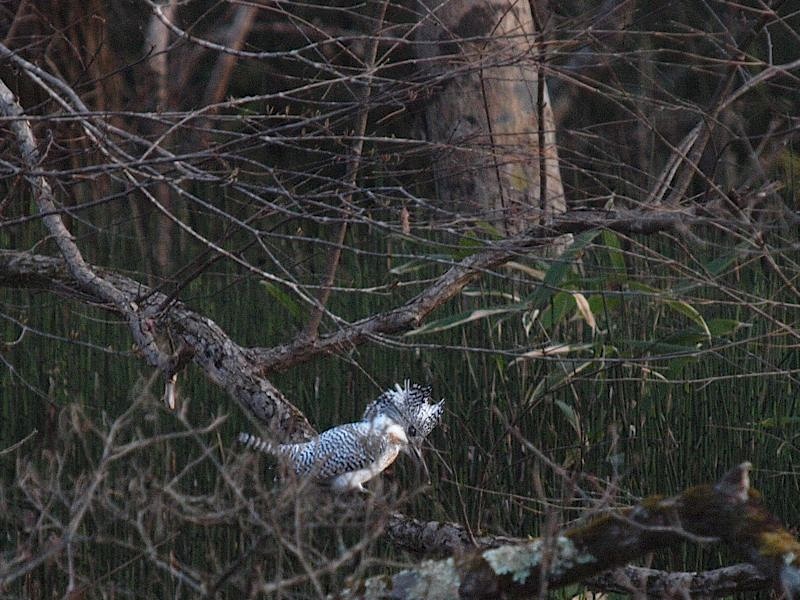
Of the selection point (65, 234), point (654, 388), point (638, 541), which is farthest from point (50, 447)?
point (638, 541)

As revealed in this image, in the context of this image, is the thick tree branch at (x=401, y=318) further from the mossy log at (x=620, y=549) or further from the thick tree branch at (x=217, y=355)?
the mossy log at (x=620, y=549)

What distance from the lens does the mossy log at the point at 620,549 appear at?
Result: 1.73 metres

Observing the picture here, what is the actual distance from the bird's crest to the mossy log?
120 cm

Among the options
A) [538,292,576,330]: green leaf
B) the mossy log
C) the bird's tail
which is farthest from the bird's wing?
the mossy log

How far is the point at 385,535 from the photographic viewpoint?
299cm

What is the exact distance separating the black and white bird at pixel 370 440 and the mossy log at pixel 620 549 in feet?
3.12

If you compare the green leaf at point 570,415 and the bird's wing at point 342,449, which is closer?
the bird's wing at point 342,449

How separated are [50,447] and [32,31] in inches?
160

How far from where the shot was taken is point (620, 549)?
1807mm

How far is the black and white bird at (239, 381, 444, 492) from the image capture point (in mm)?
2893

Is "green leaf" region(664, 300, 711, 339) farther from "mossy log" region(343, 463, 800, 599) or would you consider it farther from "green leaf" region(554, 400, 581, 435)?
"mossy log" region(343, 463, 800, 599)

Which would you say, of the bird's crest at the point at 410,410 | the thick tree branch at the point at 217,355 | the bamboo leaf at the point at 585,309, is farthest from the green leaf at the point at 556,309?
the thick tree branch at the point at 217,355

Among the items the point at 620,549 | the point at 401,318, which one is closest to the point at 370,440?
the point at 401,318

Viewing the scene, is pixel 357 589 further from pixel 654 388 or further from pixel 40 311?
pixel 40 311
